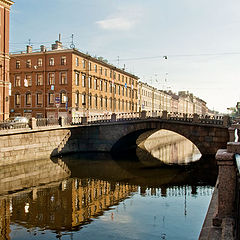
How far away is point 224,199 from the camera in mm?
6730

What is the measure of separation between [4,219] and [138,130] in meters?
26.2

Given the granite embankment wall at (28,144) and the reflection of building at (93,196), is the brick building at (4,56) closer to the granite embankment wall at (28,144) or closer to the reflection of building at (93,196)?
the granite embankment wall at (28,144)

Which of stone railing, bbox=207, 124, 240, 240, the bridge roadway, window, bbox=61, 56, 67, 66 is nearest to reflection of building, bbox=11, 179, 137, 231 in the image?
stone railing, bbox=207, 124, 240, 240

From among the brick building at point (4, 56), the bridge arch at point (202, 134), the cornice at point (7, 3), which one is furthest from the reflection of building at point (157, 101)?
the cornice at point (7, 3)

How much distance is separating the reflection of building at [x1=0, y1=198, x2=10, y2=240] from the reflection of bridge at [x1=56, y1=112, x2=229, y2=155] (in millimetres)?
16998

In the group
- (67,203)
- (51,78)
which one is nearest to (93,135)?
(51,78)

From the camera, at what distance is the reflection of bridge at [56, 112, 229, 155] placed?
31297 mm

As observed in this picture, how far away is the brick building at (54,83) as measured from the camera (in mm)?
44562

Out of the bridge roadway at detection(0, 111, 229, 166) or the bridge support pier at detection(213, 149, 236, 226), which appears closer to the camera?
the bridge support pier at detection(213, 149, 236, 226)

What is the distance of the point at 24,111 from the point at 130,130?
20172 millimetres

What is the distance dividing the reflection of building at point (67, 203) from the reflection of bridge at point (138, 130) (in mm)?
13892

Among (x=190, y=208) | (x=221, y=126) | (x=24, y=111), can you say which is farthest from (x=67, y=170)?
(x=24, y=111)

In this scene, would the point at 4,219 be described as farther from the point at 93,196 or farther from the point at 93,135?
the point at 93,135

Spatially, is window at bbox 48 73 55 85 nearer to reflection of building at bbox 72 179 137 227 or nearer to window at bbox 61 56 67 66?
window at bbox 61 56 67 66
